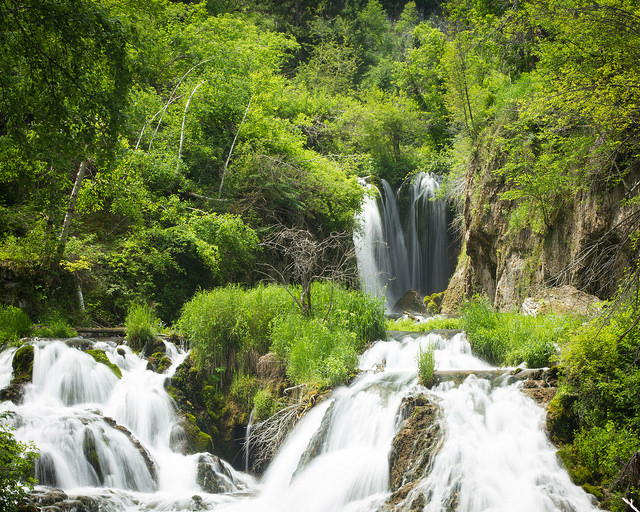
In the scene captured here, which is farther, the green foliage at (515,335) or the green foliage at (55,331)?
the green foliage at (55,331)

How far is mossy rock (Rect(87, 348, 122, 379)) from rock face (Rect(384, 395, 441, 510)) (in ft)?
16.9

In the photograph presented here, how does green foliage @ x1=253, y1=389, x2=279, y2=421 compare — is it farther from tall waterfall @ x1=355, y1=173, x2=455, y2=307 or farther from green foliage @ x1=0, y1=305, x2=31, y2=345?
tall waterfall @ x1=355, y1=173, x2=455, y2=307

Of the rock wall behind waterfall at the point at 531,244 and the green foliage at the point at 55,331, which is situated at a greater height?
the rock wall behind waterfall at the point at 531,244

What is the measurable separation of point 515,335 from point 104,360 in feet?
24.3

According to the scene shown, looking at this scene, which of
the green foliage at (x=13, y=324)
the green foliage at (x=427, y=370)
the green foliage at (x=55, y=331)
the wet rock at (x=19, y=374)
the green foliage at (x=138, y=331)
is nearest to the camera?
the wet rock at (x=19, y=374)

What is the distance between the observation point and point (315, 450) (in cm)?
746

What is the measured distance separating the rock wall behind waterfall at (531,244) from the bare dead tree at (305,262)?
12.9 feet

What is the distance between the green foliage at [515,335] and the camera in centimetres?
780

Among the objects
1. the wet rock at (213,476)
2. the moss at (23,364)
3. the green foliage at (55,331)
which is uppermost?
the green foliage at (55,331)

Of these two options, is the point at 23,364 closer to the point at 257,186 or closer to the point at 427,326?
the point at 257,186

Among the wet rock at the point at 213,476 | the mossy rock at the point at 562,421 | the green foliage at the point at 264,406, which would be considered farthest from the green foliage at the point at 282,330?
the mossy rock at the point at 562,421

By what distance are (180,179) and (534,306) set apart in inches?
378

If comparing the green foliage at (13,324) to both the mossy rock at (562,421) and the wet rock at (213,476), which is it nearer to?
the wet rock at (213,476)

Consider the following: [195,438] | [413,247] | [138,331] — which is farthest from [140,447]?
Result: [413,247]
